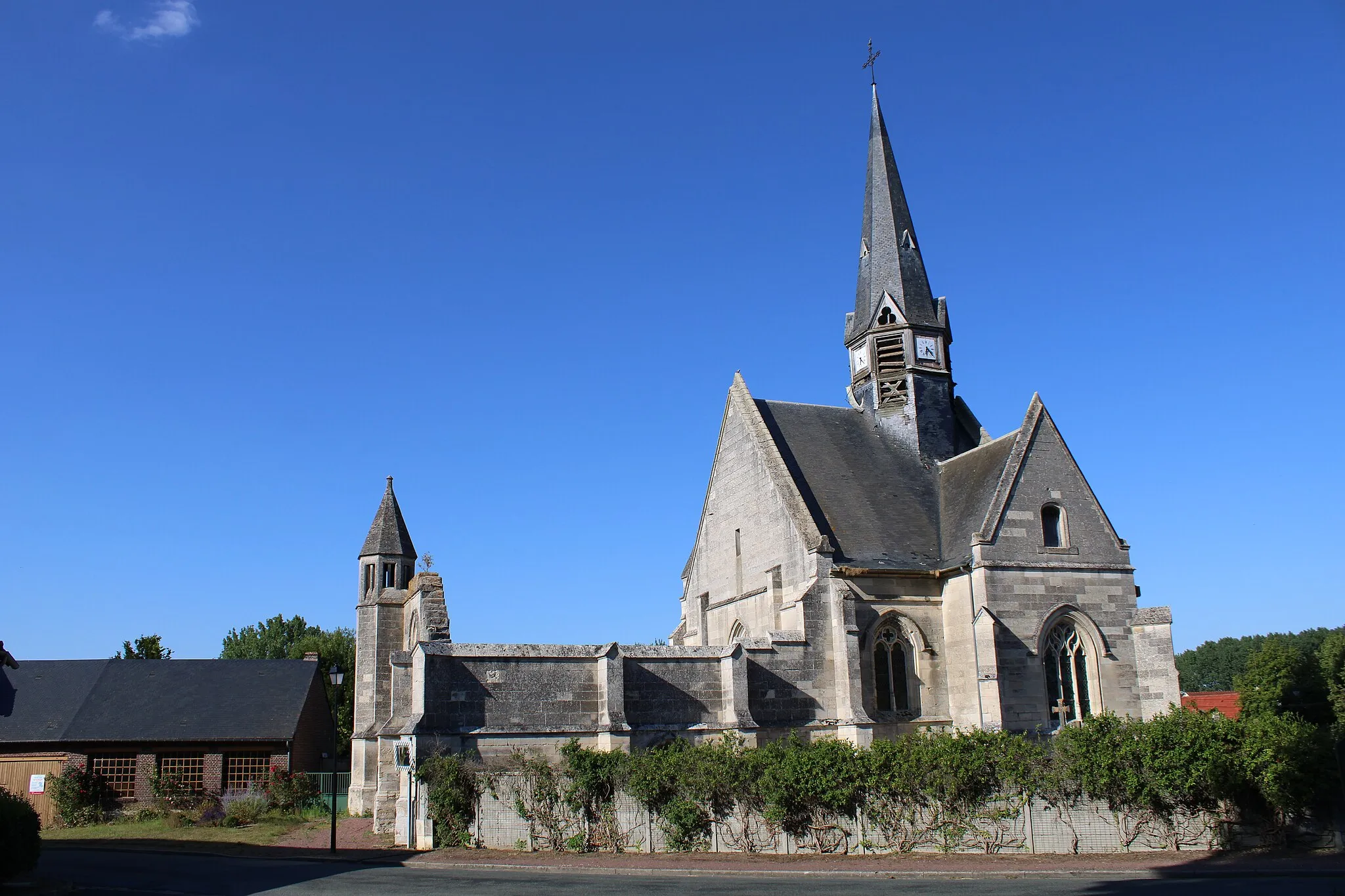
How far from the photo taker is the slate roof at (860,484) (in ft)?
82.8

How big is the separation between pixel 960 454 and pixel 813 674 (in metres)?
8.48

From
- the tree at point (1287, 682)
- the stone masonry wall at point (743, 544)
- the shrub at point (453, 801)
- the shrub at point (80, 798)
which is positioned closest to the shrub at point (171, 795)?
the shrub at point (80, 798)

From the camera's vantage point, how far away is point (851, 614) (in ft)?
76.7

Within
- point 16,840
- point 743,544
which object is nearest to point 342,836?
point 16,840

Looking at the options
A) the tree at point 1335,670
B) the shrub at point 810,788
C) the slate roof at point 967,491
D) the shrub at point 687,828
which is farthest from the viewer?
the tree at point 1335,670

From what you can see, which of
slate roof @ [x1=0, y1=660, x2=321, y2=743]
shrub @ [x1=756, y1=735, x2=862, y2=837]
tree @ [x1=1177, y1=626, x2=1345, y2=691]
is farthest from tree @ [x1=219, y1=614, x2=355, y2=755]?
tree @ [x1=1177, y1=626, x2=1345, y2=691]

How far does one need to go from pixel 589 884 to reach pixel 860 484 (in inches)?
576

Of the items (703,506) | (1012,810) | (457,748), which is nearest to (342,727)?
(703,506)

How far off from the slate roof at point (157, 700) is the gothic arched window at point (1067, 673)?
72.8 feet

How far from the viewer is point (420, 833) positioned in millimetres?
19375

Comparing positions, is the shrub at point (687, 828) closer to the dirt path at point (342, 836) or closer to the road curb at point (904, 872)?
the road curb at point (904, 872)

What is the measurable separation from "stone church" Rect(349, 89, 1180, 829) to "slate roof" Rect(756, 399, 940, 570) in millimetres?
56

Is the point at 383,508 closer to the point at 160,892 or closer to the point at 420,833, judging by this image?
the point at 420,833

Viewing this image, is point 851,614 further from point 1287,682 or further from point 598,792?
point 1287,682
